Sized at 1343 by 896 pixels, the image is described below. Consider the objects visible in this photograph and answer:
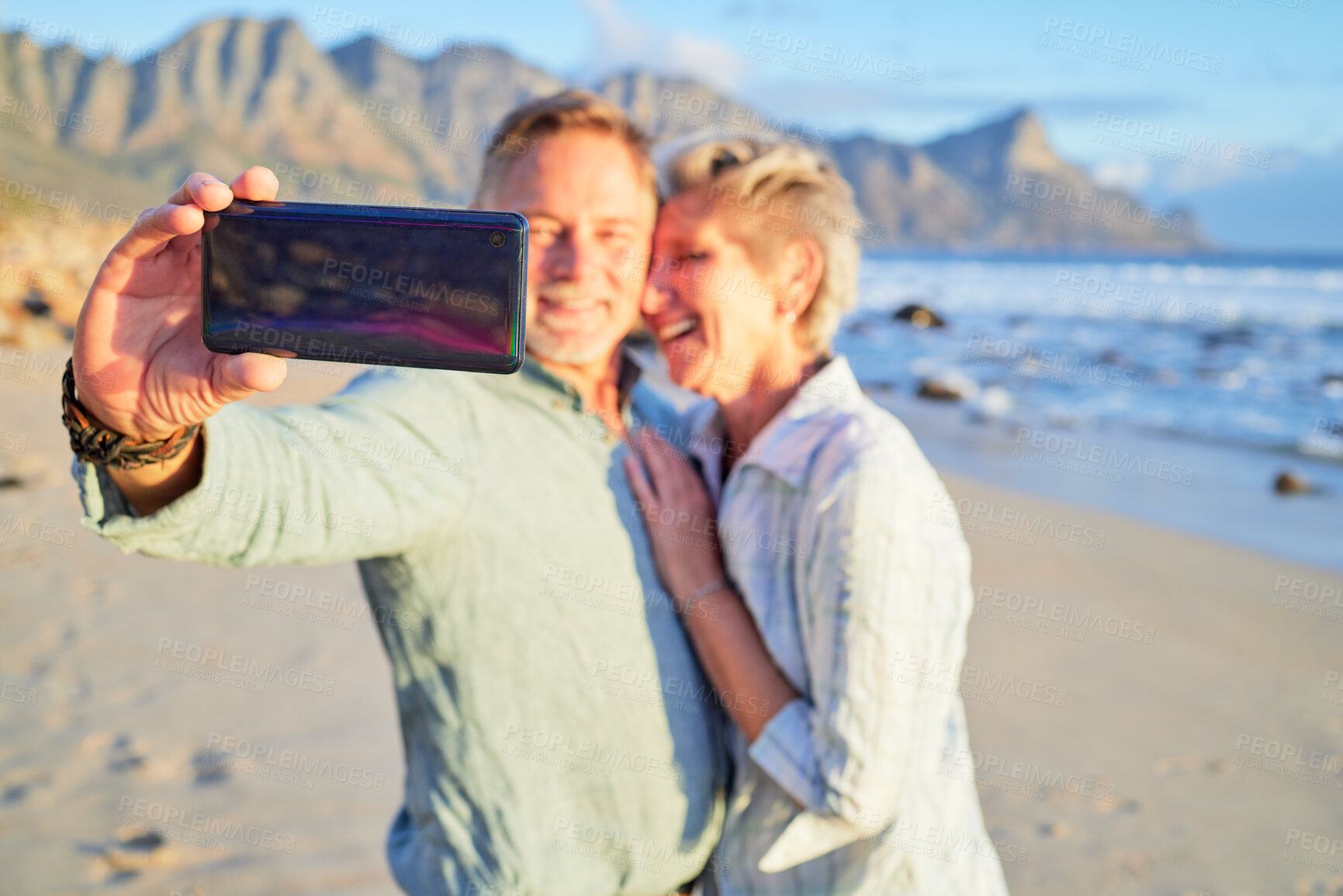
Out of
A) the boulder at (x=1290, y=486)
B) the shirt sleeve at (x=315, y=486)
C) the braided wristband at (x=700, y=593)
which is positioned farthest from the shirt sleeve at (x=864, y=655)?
the boulder at (x=1290, y=486)

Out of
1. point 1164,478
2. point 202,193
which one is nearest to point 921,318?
point 1164,478

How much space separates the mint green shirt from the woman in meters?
0.12

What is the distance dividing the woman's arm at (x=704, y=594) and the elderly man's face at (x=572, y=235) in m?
0.34

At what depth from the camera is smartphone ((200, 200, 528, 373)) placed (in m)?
1.28

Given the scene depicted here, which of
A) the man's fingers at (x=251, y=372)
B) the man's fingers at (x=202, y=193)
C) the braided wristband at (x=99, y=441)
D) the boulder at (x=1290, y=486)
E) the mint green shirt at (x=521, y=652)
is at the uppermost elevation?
the man's fingers at (x=202, y=193)

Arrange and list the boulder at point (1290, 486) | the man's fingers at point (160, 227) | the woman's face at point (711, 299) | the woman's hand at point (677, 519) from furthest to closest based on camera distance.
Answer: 1. the boulder at point (1290, 486)
2. the woman's face at point (711, 299)
3. the woman's hand at point (677, 519)
4. the man's fingers at point (160, 227)

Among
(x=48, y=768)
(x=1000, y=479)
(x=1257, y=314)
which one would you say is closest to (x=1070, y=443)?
(x=1000, y=479)

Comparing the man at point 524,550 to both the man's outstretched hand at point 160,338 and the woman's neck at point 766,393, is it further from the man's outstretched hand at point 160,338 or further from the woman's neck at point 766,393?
the woman's neck at point 766,393

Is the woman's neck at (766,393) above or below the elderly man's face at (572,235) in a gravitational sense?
below

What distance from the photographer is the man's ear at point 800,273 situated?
236 cm

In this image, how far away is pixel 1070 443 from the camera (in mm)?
10383

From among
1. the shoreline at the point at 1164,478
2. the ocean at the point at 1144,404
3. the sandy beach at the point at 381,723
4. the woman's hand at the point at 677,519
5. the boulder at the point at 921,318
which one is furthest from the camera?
the boulder at the point at 921,318

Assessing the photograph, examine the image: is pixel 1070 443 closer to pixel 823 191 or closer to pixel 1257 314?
pixel 823 191

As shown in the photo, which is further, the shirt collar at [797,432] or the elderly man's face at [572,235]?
the elderly man's face at [572,235]
